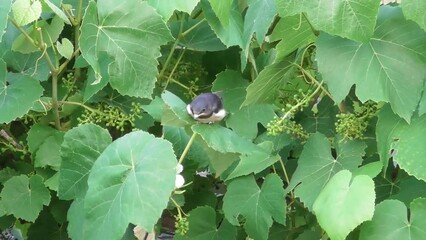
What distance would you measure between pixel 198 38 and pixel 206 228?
31 centimetres

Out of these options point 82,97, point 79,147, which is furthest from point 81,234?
point 82,97

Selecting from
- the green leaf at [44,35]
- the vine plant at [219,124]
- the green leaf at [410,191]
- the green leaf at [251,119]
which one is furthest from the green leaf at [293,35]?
the green leaf at [44,35]

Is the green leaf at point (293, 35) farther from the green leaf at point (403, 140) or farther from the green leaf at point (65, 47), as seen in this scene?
the green leaf at point (65, 47)

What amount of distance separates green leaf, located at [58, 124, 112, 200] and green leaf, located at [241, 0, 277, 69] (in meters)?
0.23

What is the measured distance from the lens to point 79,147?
103 centimetres

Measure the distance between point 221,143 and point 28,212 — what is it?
0.42 m

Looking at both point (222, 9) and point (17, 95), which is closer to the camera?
point (222, 9)

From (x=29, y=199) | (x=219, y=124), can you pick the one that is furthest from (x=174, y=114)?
(x=29, y=199)

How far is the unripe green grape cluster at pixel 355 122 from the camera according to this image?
3.31ft

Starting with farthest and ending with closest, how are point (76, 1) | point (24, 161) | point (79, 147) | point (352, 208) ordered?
1. point (24, 161)
2. point (76, 1)
3. point (79, 147)
4. point (352, 208)

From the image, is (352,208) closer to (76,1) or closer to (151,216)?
(151,216)

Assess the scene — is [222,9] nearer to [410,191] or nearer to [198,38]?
[198,38]

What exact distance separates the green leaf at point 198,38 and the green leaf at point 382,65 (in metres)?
0.31

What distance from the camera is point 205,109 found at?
975 millimetres
